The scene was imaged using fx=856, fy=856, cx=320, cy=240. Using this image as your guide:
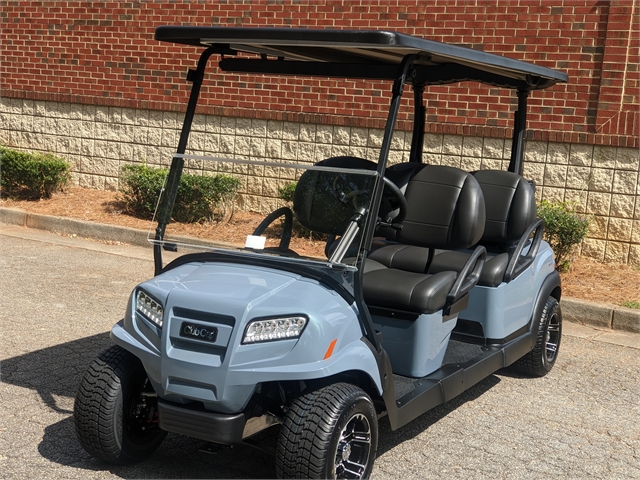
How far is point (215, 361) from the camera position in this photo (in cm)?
350

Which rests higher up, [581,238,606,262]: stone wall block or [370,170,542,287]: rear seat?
[370,170,542,287]: rear seat

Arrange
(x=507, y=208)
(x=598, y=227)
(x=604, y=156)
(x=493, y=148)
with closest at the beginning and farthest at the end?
(x=507, y=208), (x=604, y=156), (x=598, y=227), (x=493, y=148)

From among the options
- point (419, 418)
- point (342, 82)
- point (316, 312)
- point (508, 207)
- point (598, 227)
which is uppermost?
point (342, 82)

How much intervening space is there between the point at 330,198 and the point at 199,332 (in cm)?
99

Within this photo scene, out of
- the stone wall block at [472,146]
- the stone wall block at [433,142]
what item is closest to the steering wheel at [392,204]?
the stone wall block at [472,146]

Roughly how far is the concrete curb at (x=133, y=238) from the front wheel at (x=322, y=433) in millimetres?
3967

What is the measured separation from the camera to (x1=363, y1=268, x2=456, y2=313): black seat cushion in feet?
14.2

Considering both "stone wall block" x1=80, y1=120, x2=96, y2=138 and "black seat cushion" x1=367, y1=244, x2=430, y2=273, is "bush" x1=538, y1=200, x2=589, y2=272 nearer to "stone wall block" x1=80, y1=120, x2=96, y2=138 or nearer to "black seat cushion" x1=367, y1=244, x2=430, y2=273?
"black seat cushion" x1=367, y1=244, x2=430, y2=273

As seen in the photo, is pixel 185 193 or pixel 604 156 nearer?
pixel 185 193

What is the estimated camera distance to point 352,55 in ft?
15.9

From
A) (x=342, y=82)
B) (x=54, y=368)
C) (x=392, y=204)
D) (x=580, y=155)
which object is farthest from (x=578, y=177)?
(x=54, y=368)

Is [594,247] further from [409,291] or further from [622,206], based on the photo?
[409,291]

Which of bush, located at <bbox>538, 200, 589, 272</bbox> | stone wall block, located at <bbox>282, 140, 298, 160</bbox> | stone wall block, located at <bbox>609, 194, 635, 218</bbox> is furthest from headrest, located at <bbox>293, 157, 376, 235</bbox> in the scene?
stone wall block, located at <bbox>282, 140, 298, 160</bbox>

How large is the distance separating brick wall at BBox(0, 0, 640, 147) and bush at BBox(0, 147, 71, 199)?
109 centimetres
